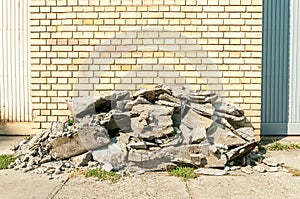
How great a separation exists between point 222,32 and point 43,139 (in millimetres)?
2805

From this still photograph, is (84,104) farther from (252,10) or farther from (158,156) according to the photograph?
(252,10)

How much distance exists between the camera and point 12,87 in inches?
254

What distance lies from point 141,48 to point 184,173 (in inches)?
79.5

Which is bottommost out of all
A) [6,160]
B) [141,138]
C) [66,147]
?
[6,160]

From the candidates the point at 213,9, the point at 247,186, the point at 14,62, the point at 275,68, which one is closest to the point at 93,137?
the point at 247,186

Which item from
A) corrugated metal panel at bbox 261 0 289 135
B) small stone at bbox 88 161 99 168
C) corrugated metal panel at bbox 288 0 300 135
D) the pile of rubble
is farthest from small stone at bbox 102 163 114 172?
corrugated metal panel at bbox 288 0 300 135

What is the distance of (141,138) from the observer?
15.0 feet

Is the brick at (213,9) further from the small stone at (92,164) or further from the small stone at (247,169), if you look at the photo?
the small stone at (92,164)

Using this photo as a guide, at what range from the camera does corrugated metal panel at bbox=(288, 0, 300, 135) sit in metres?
6.20

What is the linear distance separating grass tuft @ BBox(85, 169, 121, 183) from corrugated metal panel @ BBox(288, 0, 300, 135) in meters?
3.33

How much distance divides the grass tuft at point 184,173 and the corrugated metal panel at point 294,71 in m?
2.62

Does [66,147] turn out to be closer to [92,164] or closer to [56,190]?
[92,164]

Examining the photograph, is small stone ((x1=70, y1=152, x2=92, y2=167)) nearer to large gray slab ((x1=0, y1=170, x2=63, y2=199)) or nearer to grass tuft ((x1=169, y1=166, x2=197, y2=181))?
large gray slab ((x1=0, y1=170, x2=63, y2=199))

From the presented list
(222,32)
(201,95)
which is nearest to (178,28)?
(222,32)
